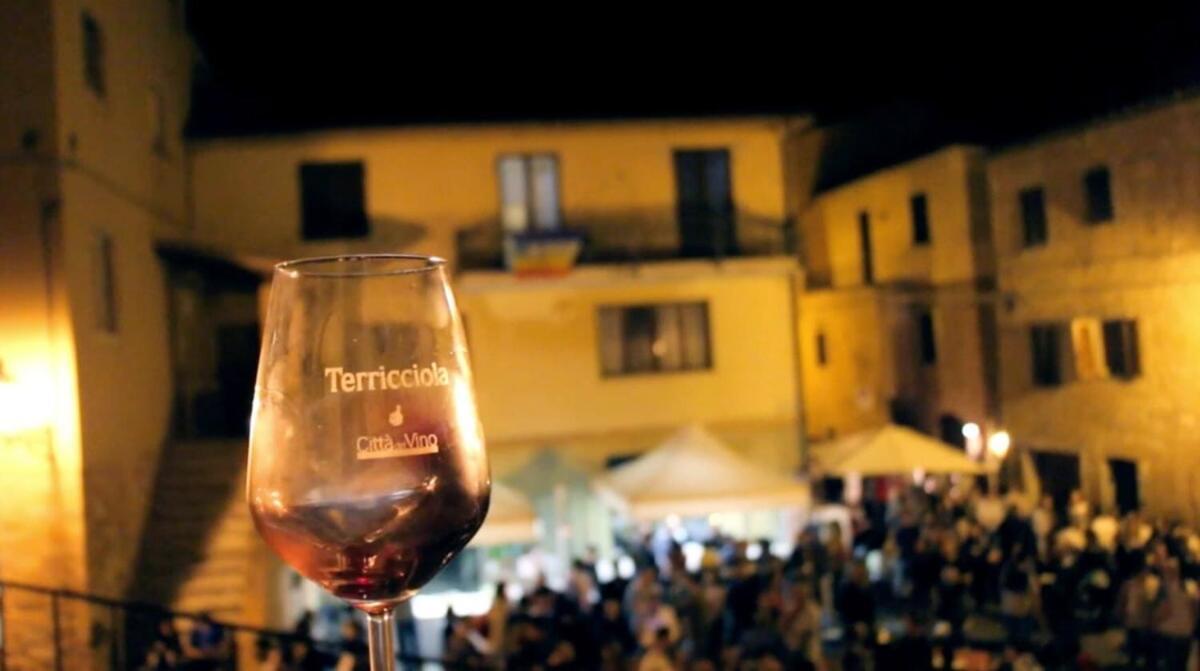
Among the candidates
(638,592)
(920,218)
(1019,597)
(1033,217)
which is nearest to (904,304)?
(920,218)

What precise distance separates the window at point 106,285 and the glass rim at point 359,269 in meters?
12.0

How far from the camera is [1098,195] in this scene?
14.8 m

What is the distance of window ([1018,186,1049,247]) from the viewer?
16688mm

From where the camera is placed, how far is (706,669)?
774 centimetres

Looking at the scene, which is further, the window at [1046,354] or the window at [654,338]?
the window at [654,338]

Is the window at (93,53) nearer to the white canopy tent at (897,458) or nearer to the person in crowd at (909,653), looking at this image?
the white canopy tent at (897,458)

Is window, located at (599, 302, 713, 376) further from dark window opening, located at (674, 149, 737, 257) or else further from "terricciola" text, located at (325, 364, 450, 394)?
"terricciola" text, located at (325, 364, 450, 394)

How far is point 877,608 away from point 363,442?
34.1ft

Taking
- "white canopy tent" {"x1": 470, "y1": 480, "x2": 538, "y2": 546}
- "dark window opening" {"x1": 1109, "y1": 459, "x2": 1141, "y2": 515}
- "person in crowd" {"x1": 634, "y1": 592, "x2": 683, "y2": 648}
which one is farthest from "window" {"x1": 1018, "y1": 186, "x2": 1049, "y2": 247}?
"person in crowd" {"x1": 634, "y1": 592, "x2": 683, "y2": 648}

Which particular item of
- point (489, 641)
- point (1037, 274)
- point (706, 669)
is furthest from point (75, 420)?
point (1037, 274)

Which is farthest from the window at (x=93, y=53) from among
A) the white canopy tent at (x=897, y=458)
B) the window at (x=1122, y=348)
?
the window at (x=1122, y=348)

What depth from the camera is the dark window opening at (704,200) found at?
18.0 meters

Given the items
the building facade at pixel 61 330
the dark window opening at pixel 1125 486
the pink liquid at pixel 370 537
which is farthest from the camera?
the dark window opening at pixel 1125 486

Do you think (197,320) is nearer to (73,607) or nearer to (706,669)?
(73,607)
